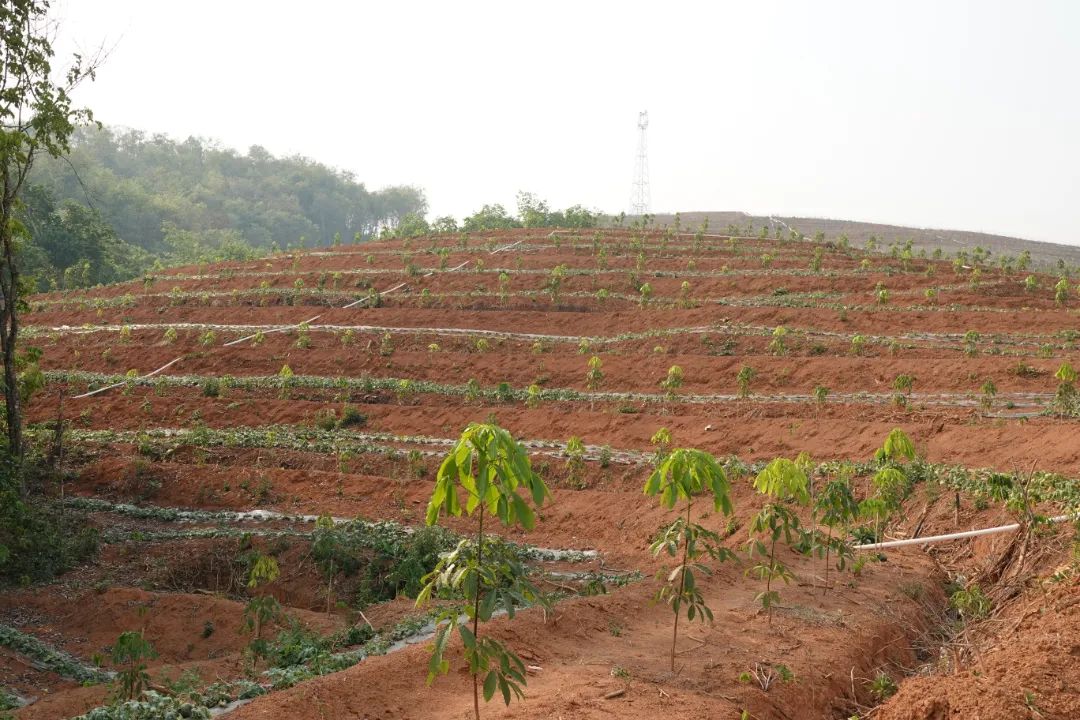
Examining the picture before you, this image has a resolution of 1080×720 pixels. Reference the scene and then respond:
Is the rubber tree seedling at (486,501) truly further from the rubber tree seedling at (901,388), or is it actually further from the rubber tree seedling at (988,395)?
the rubber tree seedling at (901,388)

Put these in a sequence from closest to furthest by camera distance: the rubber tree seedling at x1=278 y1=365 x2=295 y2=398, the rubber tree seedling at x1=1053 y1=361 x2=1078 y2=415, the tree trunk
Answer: the tree trunk, the rubber tree seedling at x1=1053 y1=361 x2=1078 y2=415, the rubber tree seedling at x1=278 y1=365 x2=295 y2=398

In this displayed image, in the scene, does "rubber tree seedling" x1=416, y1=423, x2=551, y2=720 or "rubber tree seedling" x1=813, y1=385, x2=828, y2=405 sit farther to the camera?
"rubber tree seedling" x1=813, y1=385, x2=828, y2=405

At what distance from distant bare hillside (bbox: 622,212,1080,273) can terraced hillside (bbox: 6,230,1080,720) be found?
46.6 ft

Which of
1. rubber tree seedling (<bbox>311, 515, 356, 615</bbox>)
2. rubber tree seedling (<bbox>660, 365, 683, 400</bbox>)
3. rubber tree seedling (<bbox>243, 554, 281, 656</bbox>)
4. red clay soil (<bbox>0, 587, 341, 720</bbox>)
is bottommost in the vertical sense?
red clay soil (<bbox>0, 587, 341, 720</bbox>)

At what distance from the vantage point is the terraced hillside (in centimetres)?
714

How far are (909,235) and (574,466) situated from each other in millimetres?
41518

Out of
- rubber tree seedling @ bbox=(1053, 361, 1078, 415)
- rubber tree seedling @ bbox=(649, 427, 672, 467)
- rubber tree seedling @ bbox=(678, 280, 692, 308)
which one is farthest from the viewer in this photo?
rubber tree seedling @ bbox=(678, 280, 692, 308)

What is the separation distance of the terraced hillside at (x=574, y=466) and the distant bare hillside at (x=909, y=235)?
14.2 m

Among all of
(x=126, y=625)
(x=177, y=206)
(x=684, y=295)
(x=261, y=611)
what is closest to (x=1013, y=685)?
(x=261, y=611)

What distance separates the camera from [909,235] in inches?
2021

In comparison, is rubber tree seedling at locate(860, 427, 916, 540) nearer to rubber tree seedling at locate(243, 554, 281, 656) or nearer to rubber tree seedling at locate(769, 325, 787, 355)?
rubber tree seedling at locate(243, 554, 281, 656)

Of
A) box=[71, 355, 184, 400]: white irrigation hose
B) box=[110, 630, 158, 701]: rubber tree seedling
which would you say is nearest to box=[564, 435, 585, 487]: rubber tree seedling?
box=[110, 630, 158, 701]: rubber tree seedling

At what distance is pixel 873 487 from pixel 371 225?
94.7 metres

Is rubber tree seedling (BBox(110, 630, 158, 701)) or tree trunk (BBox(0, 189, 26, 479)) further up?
tree trunk (BBox(0, 189, 26, 479))
